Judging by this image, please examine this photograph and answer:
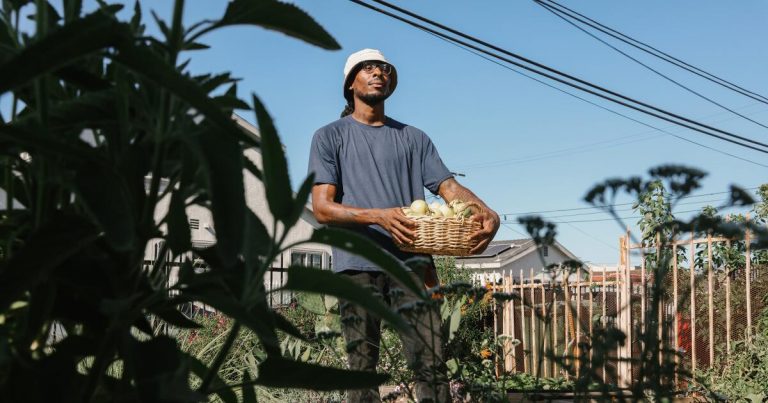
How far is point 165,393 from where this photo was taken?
742mm

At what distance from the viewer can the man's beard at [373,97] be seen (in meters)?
4.25

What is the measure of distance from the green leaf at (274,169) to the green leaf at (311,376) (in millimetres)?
238

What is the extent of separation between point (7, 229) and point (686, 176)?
49.6 inches

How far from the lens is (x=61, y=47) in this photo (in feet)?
2.34

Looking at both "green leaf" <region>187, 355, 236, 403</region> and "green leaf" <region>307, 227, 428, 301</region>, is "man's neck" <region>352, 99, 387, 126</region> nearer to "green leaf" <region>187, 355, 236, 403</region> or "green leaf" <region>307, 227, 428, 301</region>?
"green leaf" <region>187, 355, 236, 403</region>

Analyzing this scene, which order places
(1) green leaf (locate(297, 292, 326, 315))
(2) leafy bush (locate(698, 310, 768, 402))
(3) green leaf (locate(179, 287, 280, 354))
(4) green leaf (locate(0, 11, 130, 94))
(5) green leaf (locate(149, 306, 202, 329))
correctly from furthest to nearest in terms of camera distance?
(2) leafy bush (locate(698, 310, 768, 402)) < (1) green leaf (locate(297, 292, 326, 315)) < (5) green leaf (locate(149, 306, 202, 329)) < (3) green leaf (locate(179, 287, 280, 354)) < (4) green leaf (locate(0, 11, 130, 94))

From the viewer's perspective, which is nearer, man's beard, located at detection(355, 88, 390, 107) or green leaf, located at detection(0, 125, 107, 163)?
green leaf, located at detection(0, 125, 107, 163)

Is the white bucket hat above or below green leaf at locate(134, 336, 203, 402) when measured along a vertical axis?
above

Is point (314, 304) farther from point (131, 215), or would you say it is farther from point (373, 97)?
point (131, 215)

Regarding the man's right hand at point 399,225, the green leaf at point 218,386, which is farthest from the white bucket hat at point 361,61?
the green leaf at point 218,386

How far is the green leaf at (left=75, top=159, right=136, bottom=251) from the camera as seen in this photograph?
763 mm

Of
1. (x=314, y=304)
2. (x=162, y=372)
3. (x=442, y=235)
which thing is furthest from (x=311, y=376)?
(x=314, y=304)

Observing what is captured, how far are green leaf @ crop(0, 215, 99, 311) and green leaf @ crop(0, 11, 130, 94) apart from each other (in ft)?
0.54

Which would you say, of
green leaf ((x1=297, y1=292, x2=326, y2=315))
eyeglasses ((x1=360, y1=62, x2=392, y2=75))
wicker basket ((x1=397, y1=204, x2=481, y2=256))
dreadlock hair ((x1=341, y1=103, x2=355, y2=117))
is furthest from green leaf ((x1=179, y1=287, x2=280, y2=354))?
green leaf ((x1=297, y1=292, x2=326, y2=315))
